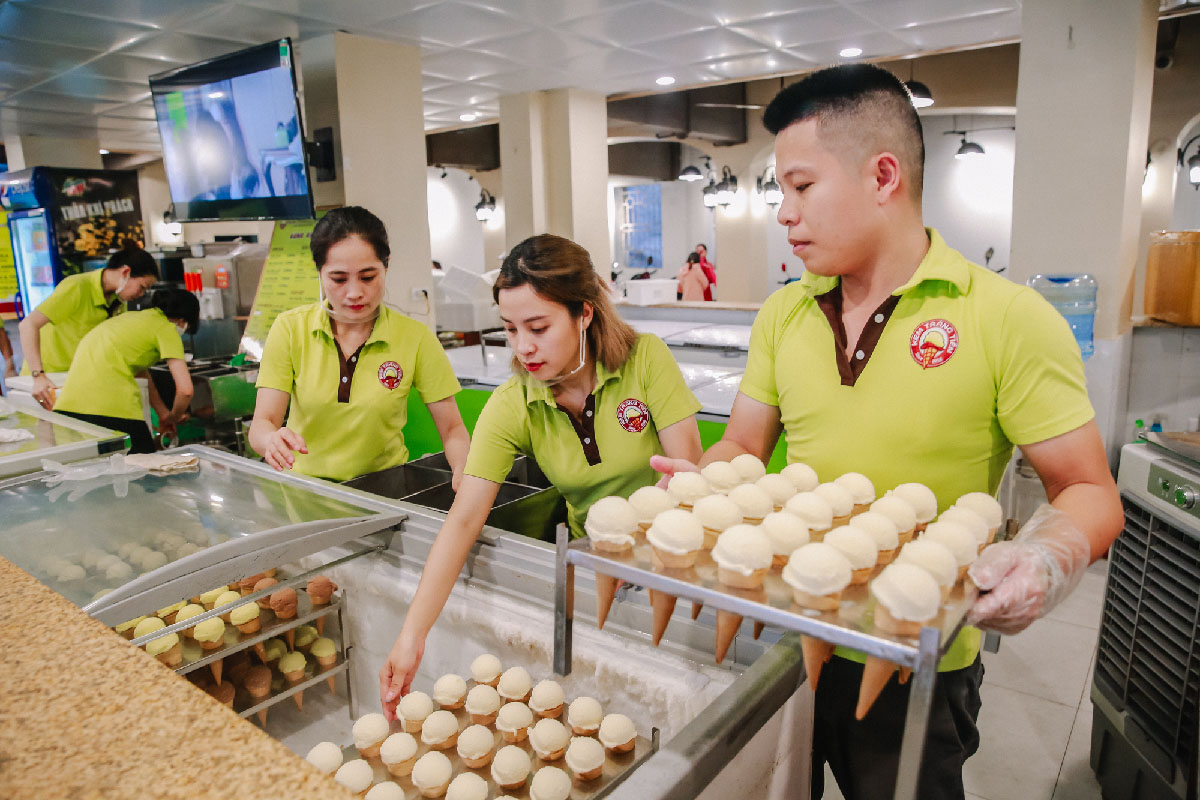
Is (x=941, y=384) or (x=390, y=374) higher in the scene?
(x=941, y=384)

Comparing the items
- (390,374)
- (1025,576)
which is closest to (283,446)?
(390,374)

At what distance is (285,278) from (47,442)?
2606 millimetres

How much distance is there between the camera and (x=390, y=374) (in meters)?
2.48

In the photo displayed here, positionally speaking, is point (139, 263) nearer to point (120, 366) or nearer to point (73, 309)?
point (73, 309)

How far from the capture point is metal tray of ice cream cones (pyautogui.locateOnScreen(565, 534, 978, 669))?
0.75 m

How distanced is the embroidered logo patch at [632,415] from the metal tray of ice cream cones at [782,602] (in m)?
0.89

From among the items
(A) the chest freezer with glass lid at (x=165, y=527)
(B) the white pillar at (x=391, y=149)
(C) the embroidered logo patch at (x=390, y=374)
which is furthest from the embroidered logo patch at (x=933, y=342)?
(B) the white pillar at (x=391, y=149)

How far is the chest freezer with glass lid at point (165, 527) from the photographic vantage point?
153 cm

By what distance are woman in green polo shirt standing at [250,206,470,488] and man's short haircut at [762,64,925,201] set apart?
149cm

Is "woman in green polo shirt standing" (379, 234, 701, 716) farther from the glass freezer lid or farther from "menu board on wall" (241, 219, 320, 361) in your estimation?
"menu board on wall" (241, 219, 320, 361)

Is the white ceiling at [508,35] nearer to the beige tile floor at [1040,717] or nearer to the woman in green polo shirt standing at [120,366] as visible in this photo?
the woman in green polo shirt standing at [120,366]

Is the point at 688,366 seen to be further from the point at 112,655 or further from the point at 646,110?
the point at 646,110

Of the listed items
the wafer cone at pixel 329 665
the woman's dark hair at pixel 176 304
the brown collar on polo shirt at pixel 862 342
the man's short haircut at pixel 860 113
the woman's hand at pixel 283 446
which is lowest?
the wafer cone at pixel 329 665

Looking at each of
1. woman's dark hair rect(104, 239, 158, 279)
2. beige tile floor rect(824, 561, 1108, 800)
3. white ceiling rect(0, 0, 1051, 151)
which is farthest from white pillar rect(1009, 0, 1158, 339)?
woman's dark hair rect(104, 239, 158, 279)
